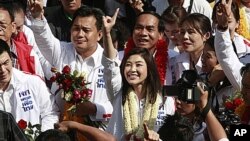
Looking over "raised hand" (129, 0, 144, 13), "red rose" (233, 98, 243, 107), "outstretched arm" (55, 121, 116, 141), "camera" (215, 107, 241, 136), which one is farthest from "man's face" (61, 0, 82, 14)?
"camera" (215, 107, 241, 136)

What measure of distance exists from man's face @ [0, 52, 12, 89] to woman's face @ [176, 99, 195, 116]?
182cm

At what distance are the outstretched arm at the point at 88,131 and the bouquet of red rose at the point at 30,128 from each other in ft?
1.15

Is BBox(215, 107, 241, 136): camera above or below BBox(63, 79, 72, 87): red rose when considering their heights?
below

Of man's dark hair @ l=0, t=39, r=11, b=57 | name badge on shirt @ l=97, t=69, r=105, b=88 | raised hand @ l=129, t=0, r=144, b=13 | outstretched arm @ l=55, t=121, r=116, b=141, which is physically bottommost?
outstretched arm @ l=55, t=121, r=116, b=141

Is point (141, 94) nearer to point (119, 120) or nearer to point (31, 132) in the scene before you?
point (119, 120)

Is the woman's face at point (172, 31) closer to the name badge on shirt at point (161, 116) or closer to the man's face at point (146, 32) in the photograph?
the man's face at point (146, 32)

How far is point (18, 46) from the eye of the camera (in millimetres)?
9055

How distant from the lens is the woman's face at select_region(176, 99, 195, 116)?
23.5ft

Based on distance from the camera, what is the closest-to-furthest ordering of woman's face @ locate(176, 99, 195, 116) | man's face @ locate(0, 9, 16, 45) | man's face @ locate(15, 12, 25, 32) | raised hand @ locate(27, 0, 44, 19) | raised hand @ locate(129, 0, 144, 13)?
woman's face @ locate(176, 99, 195, 116) → raised hand @ locate(27, 0, 44, 19) → man's face @ locate(0, 9, 16, 45) → man's face @ locate(15, 12, 25, 32) → raised hand @ locate(129, 0, 144, 13)

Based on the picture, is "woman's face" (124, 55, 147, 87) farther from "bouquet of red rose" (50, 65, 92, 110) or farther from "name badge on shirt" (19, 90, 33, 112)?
"name badge on shirt" (19, 90, 33, 112)

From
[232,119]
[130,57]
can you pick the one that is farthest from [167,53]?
[232,119]

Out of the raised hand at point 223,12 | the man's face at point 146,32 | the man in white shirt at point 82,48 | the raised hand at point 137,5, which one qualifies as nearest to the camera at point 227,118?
the raised hand at point 223,12

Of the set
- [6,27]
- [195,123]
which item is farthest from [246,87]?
[6,27]

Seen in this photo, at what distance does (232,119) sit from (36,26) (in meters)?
2.25
